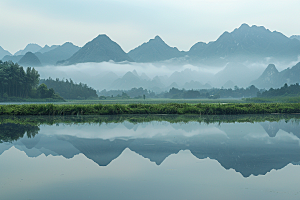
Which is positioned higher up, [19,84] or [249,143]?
[19,84]

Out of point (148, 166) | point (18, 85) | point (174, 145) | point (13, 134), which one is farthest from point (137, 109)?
point (18, 85)

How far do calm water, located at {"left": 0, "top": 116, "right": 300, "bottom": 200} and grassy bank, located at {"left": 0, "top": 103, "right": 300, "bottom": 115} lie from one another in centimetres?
1097

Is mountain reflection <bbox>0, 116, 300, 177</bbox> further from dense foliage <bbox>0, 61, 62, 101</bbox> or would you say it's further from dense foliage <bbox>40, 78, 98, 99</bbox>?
dense foliage <bbox>40, 78, 98, 99</bbox>

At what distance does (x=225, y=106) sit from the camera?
87.2 feet

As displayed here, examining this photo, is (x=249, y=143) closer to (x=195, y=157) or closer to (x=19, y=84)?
(x=195, y=157)

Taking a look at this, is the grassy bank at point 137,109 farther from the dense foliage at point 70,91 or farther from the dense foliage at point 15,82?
the dense foliage at point 70,91

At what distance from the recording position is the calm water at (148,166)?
5.80 m

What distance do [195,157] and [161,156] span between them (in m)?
1.14

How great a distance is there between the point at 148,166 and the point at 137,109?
58.5 feet

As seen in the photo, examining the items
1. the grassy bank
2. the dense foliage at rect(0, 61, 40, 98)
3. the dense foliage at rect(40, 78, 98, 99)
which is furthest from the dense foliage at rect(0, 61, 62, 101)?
the grassy bank

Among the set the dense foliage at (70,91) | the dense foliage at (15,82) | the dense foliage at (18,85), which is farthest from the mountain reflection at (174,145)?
the dense foliage at (70,91)

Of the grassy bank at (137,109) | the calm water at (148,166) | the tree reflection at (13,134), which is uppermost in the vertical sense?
the grassy bank at (137,109)

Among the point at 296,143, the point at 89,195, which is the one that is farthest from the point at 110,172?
the point at 296,143

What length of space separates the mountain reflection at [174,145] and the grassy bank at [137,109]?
926cm
